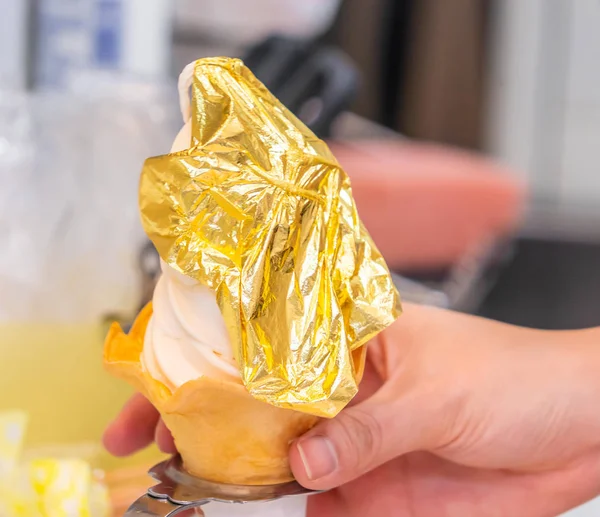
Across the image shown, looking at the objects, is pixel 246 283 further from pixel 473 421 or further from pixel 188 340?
pixel 473 421

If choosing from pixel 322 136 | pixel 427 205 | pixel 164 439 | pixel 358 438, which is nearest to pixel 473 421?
pixel 358 438

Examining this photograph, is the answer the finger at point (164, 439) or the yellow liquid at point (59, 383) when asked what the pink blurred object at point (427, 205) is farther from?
the finger at point (164, 439)

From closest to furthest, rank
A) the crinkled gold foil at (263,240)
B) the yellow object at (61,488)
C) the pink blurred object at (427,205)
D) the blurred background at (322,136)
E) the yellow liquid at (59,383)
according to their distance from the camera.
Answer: the crinkled gold foil at (263,240), the yellow object at (61,488), the yellow liquid at (59,383), the blurred background at (322,136), the pink blurred object at (427,205)

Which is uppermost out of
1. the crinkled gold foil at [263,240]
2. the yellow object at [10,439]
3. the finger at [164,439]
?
the crinkled gold foil at [263,240]

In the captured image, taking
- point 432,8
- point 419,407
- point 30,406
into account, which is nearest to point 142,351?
point 419,407

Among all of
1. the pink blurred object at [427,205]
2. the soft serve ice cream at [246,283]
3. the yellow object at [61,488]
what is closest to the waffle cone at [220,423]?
the soft serve ice cream at [246,283]

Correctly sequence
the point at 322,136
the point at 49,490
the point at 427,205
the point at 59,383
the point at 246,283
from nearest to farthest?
the point at 246,283, the point at 49,490, the point at 59,383, the point at 322,136, the point at 427,205
